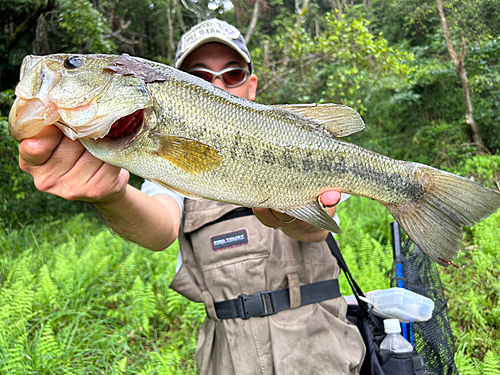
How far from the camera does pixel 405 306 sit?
2357 mm

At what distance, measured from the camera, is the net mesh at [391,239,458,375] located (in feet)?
8.14

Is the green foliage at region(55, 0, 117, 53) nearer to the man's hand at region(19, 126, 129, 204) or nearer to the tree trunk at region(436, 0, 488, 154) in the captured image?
the man's hand at region(19, 126, 129, 204)

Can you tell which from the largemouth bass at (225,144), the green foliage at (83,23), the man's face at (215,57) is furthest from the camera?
the green foliage at (83,23)

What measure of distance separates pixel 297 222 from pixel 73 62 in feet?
4.24

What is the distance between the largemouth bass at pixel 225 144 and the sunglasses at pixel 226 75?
1216 millimetres

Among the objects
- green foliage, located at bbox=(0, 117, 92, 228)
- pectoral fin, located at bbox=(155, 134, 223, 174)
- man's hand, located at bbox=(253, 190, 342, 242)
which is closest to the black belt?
man's hand, located at bbox=(253, 190, 342, 242)

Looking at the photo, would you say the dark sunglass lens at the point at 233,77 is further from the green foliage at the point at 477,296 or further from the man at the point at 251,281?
the green foliage at the point at 477,296

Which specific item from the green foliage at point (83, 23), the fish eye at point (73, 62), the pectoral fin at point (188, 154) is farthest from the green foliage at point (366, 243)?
the green foliage at point (83, 23)

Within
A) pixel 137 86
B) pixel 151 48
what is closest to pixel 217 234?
pixel 137 86

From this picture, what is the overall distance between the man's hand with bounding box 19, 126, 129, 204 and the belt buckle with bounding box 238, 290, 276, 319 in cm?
108

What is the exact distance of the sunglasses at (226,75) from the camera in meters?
2.81

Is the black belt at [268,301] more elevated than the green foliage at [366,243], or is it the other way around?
the black belt at [268,301]

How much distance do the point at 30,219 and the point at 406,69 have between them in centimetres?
864

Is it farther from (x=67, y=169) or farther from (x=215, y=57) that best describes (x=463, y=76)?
(x=67, y=169)
